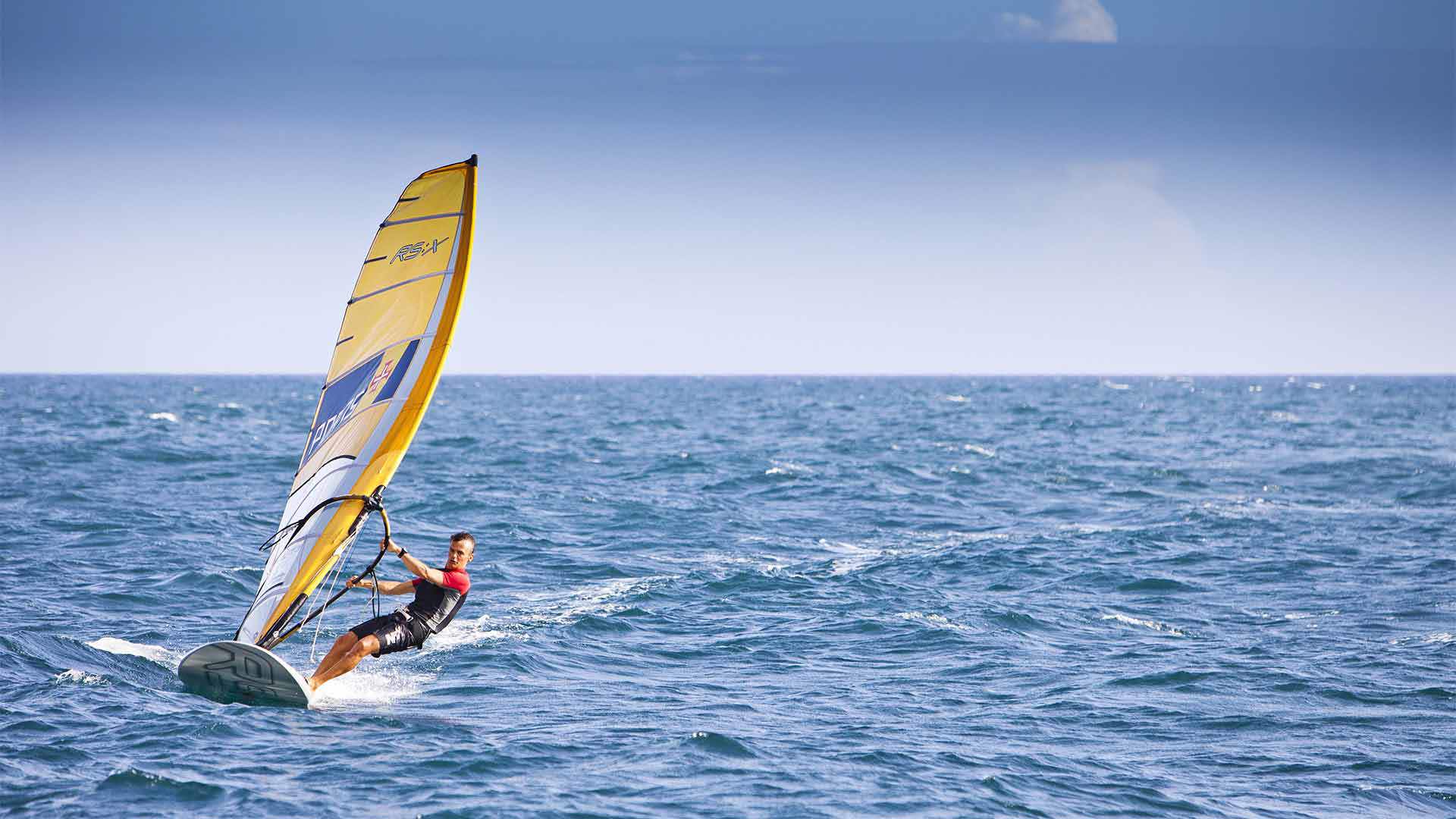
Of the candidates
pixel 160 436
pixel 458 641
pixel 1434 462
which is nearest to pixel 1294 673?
pixel 458 641

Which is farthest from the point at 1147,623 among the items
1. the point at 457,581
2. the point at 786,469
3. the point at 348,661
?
the point at 786,469

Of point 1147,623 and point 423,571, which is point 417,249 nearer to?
point 423,571

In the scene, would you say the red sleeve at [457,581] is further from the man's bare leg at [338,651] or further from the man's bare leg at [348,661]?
the man's bare leg at [338,651]

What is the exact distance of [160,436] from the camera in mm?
49938

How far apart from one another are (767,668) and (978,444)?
39.1m

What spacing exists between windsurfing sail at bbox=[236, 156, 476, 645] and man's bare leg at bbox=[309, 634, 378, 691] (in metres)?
0.56

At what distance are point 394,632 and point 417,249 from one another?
3.64 m

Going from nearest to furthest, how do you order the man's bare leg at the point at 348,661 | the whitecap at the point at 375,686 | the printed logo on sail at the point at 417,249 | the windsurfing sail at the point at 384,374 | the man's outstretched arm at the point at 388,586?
the windsurfing sail at the point at 384,374 < the man's outstretched arm at the point at 388,586 < the printed logo on sail at the point at 417,249 < the man's bare leg at the point at 348,661 < the whitecap at the point at 375,686

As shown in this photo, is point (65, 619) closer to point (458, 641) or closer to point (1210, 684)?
point (458, 641)

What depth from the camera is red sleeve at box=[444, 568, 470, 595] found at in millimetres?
12141

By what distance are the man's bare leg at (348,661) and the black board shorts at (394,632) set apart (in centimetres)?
4

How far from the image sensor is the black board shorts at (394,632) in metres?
11.7

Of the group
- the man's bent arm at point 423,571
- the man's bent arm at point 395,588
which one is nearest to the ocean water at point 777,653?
the man's bent arm at point 395,588

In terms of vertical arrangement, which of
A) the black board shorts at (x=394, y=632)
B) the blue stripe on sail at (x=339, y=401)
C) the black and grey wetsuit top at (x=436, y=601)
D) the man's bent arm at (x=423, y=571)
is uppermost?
the blue stripe on sail at (x=339, y=401)
